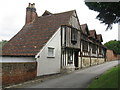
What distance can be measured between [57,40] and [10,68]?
8.02 metres

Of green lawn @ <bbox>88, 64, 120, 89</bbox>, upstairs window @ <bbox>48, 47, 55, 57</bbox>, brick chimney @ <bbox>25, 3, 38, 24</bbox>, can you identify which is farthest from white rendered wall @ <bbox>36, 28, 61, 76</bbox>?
brick chimney @ <bbox>25, 3, 38, 24</bbox>

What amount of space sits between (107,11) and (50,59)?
27.5 ft

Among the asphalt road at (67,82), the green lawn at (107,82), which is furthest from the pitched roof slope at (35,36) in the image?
the green lawn at (107,82)

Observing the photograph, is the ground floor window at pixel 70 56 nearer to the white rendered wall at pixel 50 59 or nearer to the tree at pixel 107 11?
the white rendered wall at pixel 50 59

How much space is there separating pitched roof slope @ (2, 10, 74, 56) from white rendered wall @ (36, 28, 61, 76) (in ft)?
1.59

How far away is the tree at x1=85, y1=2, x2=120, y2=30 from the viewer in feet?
36.9

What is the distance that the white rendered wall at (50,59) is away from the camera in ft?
51.7

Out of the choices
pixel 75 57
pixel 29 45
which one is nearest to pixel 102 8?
pixel 29 45

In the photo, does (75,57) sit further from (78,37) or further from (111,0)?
(111,0)

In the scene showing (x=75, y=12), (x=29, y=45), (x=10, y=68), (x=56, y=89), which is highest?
(x=75, y=12)

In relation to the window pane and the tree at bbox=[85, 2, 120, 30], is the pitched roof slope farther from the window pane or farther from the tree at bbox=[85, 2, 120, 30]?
the tree at bbox=[85, 2, 120, 30]

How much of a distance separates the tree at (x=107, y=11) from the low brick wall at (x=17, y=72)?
7454 mm

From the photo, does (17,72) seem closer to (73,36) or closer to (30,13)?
(73,36)

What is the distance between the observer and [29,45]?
18.3m
